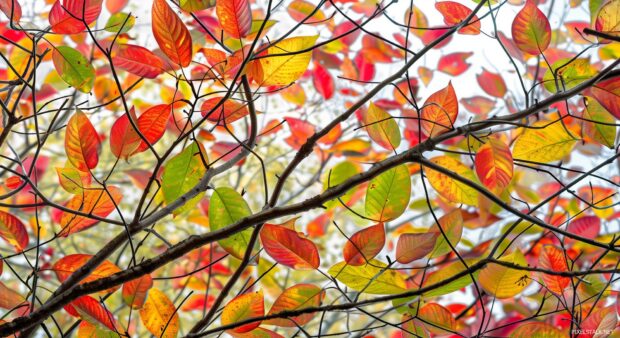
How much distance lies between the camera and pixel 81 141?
613 mm

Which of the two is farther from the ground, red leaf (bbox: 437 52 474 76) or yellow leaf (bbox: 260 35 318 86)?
red leaf (bbox: 437 52 474 76)

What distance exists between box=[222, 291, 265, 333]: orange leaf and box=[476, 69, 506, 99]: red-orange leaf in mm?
811

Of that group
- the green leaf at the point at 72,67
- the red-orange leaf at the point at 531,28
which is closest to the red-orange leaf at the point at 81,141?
the green leaf at the point at 72,67

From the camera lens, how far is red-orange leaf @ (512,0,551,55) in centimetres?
64

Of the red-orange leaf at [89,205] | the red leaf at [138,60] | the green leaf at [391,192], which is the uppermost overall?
the red leaf at [138,60]

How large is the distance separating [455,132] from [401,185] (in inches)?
4.0

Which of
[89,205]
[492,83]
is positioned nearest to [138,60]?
[89,205]

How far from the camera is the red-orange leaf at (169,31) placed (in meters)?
0.56

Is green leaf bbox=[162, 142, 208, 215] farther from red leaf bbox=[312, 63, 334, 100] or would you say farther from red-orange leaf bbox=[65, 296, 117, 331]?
red leaf bbox=[312, 63, 334, 100]

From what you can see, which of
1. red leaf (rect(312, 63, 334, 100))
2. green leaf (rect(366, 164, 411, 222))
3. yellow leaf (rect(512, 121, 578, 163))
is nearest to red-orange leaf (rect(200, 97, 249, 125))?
green leaf (rect(366, 164, 411, 222))

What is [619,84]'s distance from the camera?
0.56 metres

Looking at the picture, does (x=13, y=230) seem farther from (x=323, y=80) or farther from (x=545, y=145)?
(x=323, y=80)

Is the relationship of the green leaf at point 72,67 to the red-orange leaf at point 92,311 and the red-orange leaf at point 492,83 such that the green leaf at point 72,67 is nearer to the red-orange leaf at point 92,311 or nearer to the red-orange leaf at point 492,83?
the red-orange leaf at point 92,311

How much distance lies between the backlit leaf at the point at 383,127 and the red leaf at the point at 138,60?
0.22 metres
